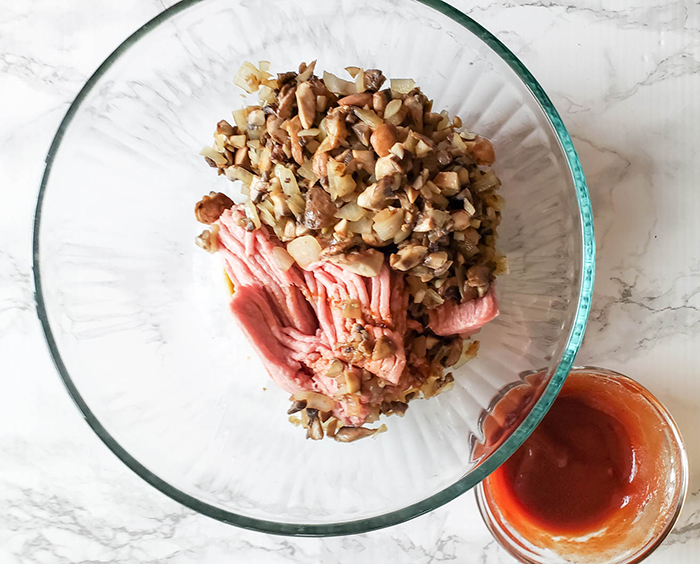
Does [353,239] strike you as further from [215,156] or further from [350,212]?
[215,156]

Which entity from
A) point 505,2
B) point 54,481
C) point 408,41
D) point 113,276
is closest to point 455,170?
point 408,41

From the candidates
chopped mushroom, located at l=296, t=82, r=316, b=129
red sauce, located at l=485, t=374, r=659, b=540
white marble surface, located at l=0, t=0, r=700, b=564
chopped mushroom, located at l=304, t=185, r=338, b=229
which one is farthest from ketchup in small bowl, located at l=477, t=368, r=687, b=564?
chopped mushroom, located at l=296, t=82, r=316, b=129

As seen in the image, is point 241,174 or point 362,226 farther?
point 241,174

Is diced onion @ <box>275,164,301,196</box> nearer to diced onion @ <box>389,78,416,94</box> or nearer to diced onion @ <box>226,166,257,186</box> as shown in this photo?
diced onion @ <box>226,166,257,186</box>

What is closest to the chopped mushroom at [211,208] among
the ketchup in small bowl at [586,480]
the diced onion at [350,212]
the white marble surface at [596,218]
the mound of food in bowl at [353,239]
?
the mound of food in bowl at [353,239]

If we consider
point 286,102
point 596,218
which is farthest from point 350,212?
point 596,218

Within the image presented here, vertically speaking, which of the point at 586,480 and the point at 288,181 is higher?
the point at 288,181
